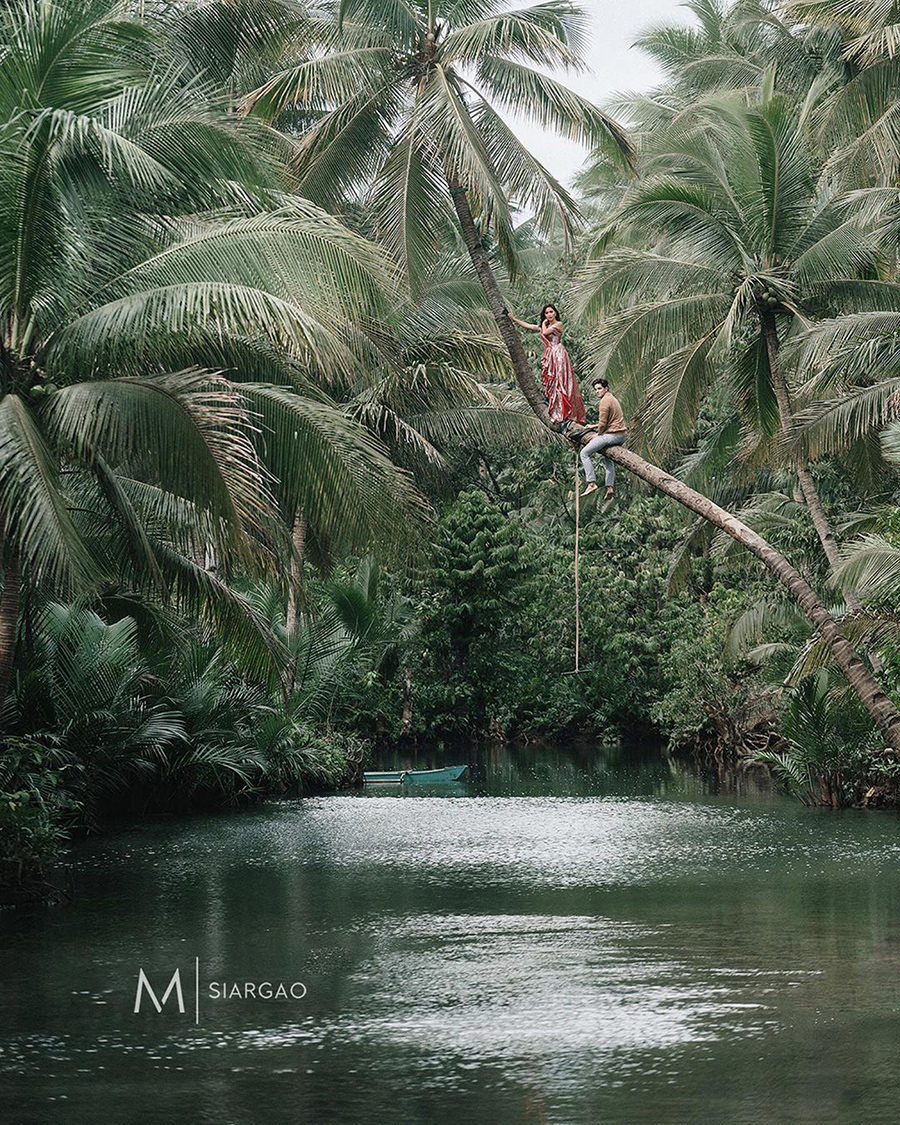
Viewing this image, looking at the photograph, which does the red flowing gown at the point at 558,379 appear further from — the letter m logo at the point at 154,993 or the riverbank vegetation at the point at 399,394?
the letter m logo at the point at 154,993

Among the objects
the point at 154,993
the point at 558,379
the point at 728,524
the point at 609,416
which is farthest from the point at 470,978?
the point at 728,524

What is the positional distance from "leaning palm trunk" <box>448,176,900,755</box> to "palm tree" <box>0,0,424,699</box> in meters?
4.39

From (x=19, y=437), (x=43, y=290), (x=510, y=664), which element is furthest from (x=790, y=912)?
(x=510, y=664)

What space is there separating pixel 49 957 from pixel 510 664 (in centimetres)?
2225

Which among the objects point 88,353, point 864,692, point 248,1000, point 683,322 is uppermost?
point 683,322

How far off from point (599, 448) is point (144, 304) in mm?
5909

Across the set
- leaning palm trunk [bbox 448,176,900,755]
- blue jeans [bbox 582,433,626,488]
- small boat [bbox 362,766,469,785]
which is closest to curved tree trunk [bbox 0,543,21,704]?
blue jeans [bbox 582,433,626,488]

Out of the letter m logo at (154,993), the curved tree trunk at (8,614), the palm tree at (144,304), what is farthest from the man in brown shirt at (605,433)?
the letter m logo at (154,993)

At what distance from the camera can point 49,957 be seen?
873 cm

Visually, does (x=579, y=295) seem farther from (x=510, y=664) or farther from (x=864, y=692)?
(x=510, y=664)

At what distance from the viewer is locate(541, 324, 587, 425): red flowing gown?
14.2m

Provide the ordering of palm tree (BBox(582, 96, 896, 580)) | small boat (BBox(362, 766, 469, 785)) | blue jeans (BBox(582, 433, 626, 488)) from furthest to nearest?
small boat (BBox(362, 766, 469, 785)) → palm tree (BBox(582, 96, 896, 580)) → blue jeans (BBox(582, 433, 626, 488))

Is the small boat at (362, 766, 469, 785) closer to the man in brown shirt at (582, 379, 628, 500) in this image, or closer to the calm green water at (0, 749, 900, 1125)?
the calm green water at (0, 749, 900, 1125)

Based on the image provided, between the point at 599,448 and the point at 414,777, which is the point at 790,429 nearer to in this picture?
the point at 599,448
